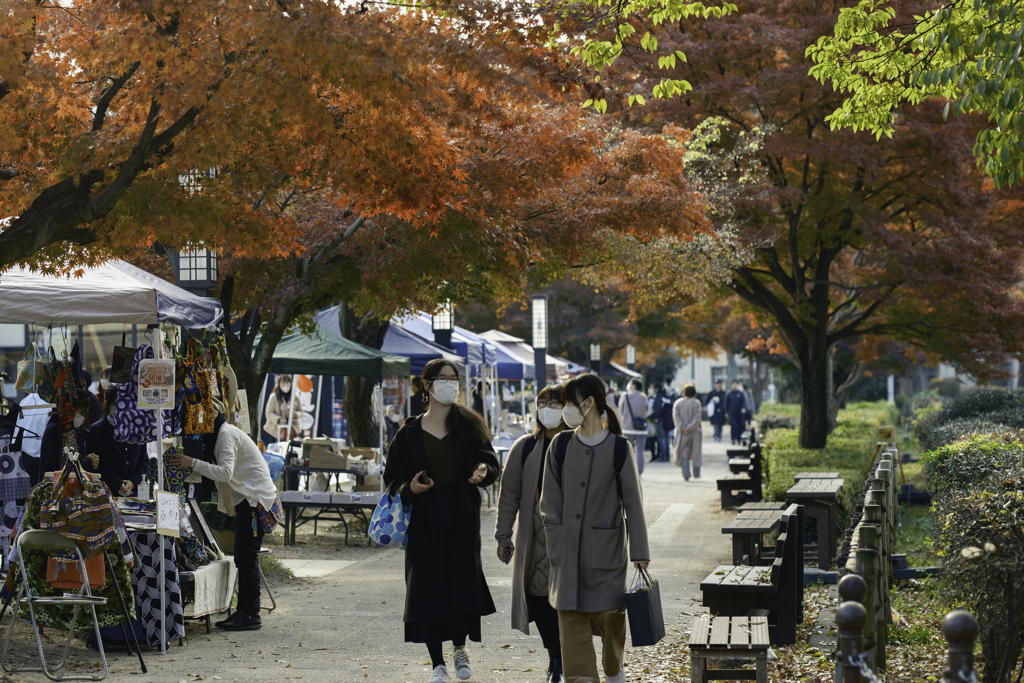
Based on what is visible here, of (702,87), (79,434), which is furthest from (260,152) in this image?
(702,87)

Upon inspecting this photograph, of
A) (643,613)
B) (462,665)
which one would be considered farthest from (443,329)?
(643,613)

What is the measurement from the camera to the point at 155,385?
7375 mm

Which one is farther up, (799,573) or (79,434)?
(79,434)

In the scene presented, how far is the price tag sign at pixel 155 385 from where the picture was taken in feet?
24.1

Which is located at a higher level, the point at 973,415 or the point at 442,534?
the point at 973,415

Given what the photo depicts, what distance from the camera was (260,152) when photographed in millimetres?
7031

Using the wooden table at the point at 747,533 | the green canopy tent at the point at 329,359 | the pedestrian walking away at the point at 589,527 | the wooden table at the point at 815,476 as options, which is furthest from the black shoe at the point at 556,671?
the green canopy tent at the point at 329,359

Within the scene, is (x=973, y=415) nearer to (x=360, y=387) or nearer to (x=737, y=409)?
(x=360, y=387)

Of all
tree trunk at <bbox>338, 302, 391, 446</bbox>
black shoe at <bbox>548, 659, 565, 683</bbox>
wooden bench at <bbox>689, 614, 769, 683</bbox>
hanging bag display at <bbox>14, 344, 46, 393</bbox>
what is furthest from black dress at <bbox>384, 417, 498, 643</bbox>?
tree trunk at <bbox>338, 302, 391, 446</bbox>

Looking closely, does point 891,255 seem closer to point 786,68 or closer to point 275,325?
point 786,68

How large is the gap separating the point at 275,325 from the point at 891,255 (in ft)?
31.8

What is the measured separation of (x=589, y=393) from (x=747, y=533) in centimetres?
408

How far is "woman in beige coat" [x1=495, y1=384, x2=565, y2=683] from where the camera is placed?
5984 mm

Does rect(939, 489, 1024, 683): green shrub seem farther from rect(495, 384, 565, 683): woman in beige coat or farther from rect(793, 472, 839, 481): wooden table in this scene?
rect(793, 472, 839, 481): wooden table
